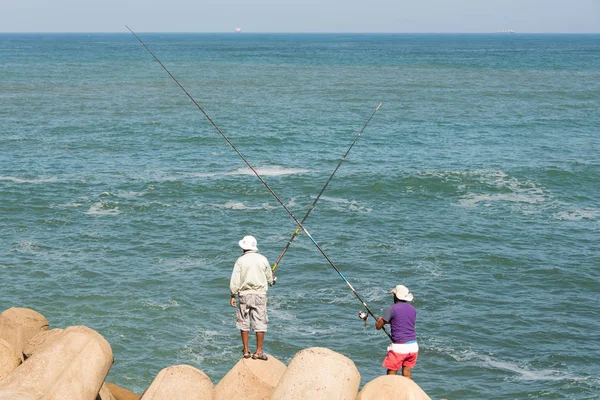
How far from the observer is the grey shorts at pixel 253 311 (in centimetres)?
958

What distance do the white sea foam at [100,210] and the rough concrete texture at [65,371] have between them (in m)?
15.1

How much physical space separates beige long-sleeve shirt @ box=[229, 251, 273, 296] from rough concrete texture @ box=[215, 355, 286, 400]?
2.68ft

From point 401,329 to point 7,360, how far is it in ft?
14.5

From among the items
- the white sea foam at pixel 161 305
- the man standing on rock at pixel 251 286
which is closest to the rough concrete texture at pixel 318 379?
the man standing on rock at pixel 251 286

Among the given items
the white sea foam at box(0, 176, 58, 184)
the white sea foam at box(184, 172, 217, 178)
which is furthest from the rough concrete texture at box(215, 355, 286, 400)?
the white sea foam at box(0, 176, 58, 184)

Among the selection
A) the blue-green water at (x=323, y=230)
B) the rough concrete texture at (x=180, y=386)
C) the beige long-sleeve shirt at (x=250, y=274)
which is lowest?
the blue-green water at (x=323, y=230)

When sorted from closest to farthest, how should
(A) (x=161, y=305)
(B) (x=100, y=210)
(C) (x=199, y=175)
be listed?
(A) (x=161, y=305) < (B) (x=100, y=210) < (C) (x=199, y=175)

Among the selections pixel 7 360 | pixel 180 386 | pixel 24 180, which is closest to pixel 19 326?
pixel 7 360

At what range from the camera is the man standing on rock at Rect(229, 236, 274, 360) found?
31.0 feet

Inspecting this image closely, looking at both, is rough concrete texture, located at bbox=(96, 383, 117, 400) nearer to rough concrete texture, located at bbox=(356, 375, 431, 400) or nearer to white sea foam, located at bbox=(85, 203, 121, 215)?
rough concrete texture, located at bbox=(356, 375, 431, 400)

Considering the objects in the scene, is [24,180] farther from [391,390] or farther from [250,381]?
[391,390]

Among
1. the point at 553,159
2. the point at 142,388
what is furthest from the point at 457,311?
the point at 553,159

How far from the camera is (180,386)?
839 centimetres

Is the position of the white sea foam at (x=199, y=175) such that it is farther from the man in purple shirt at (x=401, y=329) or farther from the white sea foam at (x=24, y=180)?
the man in purple shirt at (x=401, y=329)
